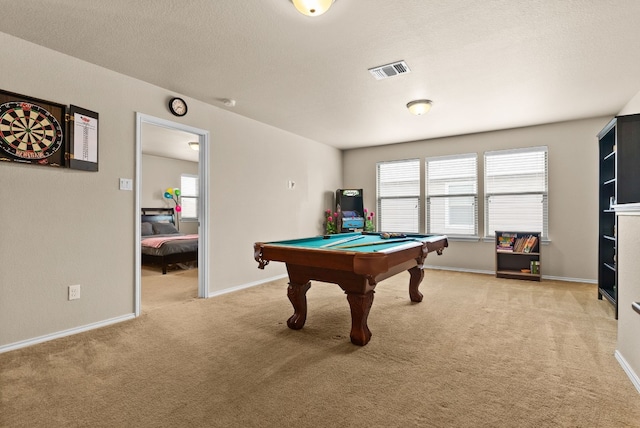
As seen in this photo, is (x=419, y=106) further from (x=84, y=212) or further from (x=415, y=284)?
(x=84, y=212)

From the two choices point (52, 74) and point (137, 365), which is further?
point (52, 74)

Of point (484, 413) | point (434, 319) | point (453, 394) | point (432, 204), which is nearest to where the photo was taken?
point (484, 413)

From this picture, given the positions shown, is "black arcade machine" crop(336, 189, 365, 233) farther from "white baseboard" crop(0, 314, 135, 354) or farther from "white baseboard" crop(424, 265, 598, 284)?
"white baseboard" crop(0, 314, 135, 354)

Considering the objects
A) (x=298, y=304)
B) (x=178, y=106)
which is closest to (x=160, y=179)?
(x=178, y=106)

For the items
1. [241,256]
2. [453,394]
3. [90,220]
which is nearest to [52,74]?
[90,220]

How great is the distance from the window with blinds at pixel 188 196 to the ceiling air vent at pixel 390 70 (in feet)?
21.7

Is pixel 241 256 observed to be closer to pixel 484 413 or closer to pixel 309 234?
pixel 309 234

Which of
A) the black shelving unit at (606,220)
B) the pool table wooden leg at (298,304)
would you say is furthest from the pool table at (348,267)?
the black shelving unit at (606,220)

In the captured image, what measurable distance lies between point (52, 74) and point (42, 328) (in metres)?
2.13

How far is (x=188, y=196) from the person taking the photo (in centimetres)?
845

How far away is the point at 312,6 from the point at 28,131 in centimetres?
244

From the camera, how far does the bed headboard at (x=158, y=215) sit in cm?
730

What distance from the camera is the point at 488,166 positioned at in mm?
5465

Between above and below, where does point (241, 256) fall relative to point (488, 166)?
below
